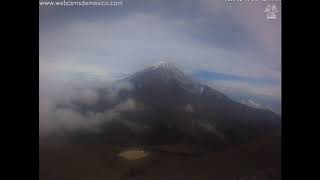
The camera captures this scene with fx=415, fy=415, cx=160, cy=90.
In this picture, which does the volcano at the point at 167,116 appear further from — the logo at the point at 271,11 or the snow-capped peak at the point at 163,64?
the logo at the point at 271,11

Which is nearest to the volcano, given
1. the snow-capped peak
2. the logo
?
the snow-capped peak

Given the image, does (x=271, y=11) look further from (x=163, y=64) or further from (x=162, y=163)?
(x=162, y=163)

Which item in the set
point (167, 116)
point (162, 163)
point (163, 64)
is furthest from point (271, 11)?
point (162, 163)

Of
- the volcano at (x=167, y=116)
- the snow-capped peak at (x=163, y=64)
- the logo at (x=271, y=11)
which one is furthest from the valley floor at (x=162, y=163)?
the logo at (x=271, y=11)
